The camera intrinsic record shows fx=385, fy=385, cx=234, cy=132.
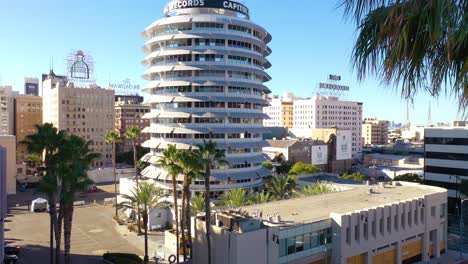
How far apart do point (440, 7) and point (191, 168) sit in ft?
149

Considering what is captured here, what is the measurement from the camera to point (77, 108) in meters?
171

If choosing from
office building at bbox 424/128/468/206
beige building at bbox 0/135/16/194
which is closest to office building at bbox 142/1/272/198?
office building at bbox 424/128/468/206

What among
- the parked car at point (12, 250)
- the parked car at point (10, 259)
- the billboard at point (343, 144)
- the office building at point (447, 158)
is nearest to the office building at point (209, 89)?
the parked car at point (12, 250)

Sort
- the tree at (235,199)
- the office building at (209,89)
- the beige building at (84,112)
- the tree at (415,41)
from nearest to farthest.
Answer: the tree at (415,41) < the tree at (235,199) < the office building at (209,89) < the beige building at (84,112)

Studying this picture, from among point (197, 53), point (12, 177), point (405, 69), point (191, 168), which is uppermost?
point (197, 53)

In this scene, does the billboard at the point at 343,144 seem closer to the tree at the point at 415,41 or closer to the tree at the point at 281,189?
the tree at the point at 281,189

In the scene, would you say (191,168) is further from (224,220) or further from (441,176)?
(441,176)

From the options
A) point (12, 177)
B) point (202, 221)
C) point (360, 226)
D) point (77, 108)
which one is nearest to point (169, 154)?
point (202, 221)

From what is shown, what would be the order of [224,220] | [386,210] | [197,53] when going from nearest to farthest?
[224,220] < [386,210] < [197,53]

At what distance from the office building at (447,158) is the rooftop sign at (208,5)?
59134mm

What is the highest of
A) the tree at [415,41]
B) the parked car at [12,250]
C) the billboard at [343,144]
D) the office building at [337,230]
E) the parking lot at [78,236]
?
the tree at [415,41]

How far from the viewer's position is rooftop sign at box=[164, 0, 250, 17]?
88.9 meters

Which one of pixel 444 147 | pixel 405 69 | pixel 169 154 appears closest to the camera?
pixel 405 69

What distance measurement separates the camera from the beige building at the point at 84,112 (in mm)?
167875
